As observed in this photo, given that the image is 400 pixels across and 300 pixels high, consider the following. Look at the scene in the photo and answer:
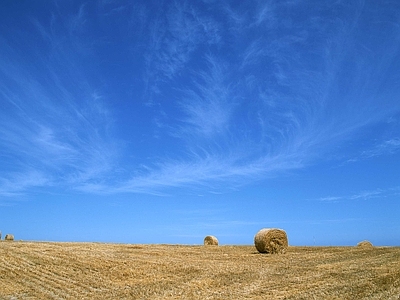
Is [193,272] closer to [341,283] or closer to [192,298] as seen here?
[192,298]

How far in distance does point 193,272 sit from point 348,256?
30.8 feet

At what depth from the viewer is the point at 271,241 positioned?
25344mm

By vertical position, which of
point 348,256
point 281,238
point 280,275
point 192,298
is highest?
point 281,238

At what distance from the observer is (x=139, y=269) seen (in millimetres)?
16953

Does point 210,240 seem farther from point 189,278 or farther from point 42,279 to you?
point 42,279

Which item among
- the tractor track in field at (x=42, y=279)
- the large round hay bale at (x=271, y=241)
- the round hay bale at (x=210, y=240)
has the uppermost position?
the round hay bale at (x=210, y=240)

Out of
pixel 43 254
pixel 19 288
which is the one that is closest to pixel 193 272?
pixel 19 288

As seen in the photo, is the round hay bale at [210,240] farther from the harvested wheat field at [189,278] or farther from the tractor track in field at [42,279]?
the tractor track in field at [42,279]

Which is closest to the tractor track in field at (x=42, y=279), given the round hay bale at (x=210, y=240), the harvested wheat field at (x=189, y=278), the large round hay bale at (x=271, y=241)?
the harvested wheat field at (x=189, y=278)

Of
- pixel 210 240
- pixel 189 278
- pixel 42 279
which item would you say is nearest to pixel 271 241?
pixel 189 278

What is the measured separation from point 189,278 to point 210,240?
73.9 ft

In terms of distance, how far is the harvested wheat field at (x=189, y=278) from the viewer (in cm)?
1193

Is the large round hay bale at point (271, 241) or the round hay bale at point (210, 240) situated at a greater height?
the round hay bale at point (210, 240)

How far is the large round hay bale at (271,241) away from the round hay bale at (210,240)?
11.7 m
